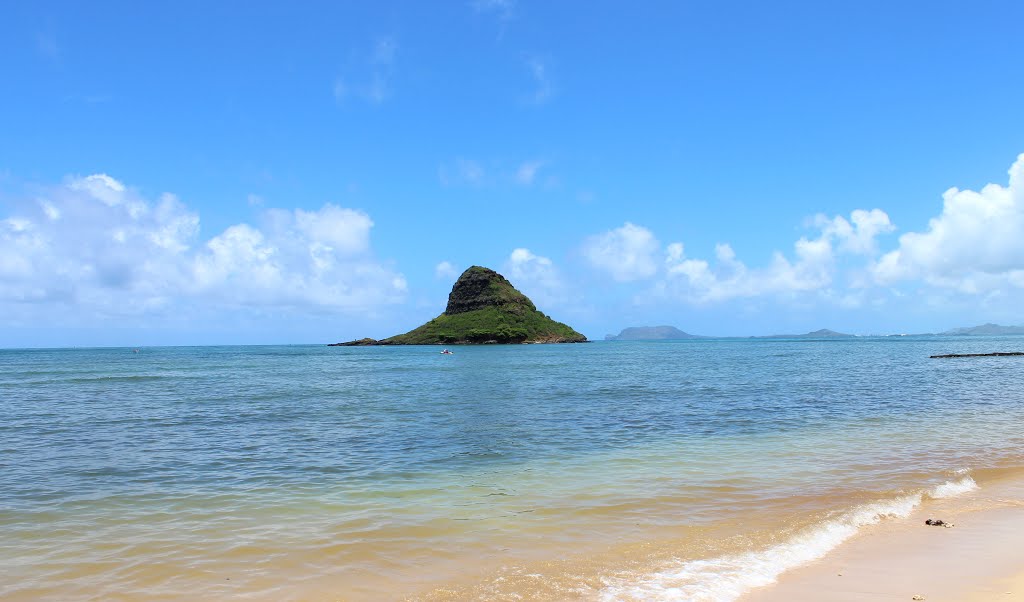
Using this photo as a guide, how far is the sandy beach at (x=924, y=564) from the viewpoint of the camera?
308 inches

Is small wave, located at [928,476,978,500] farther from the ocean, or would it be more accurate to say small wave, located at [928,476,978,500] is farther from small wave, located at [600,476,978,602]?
small wave, located at [600,476,978,602]

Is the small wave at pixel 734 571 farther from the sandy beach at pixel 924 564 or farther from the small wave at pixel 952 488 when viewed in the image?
the small wave at pixel 952 488

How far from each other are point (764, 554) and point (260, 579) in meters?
7.78

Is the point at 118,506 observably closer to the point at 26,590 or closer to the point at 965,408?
the point at 26,590

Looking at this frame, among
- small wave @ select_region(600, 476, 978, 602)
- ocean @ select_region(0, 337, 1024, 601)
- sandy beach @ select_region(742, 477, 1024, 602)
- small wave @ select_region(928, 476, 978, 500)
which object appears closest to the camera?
sandy beach @ select_region(742, 477, 1024, 602)

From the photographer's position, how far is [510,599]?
25.9ft

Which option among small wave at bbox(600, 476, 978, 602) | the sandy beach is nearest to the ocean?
small wave at bbox(600, 476, 978, 602)

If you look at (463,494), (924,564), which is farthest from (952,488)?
(463,494)

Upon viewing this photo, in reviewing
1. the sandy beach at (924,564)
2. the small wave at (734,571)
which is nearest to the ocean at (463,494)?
the small wave at (734,571)

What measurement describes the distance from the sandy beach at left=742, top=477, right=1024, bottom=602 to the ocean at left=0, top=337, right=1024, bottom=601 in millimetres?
389

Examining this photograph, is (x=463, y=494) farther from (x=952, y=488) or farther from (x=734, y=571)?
(x=952, y=488)

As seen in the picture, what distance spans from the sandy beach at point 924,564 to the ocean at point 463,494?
0.39 m

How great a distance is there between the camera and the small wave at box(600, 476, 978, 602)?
7953 millimetres

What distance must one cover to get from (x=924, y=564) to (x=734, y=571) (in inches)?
115
